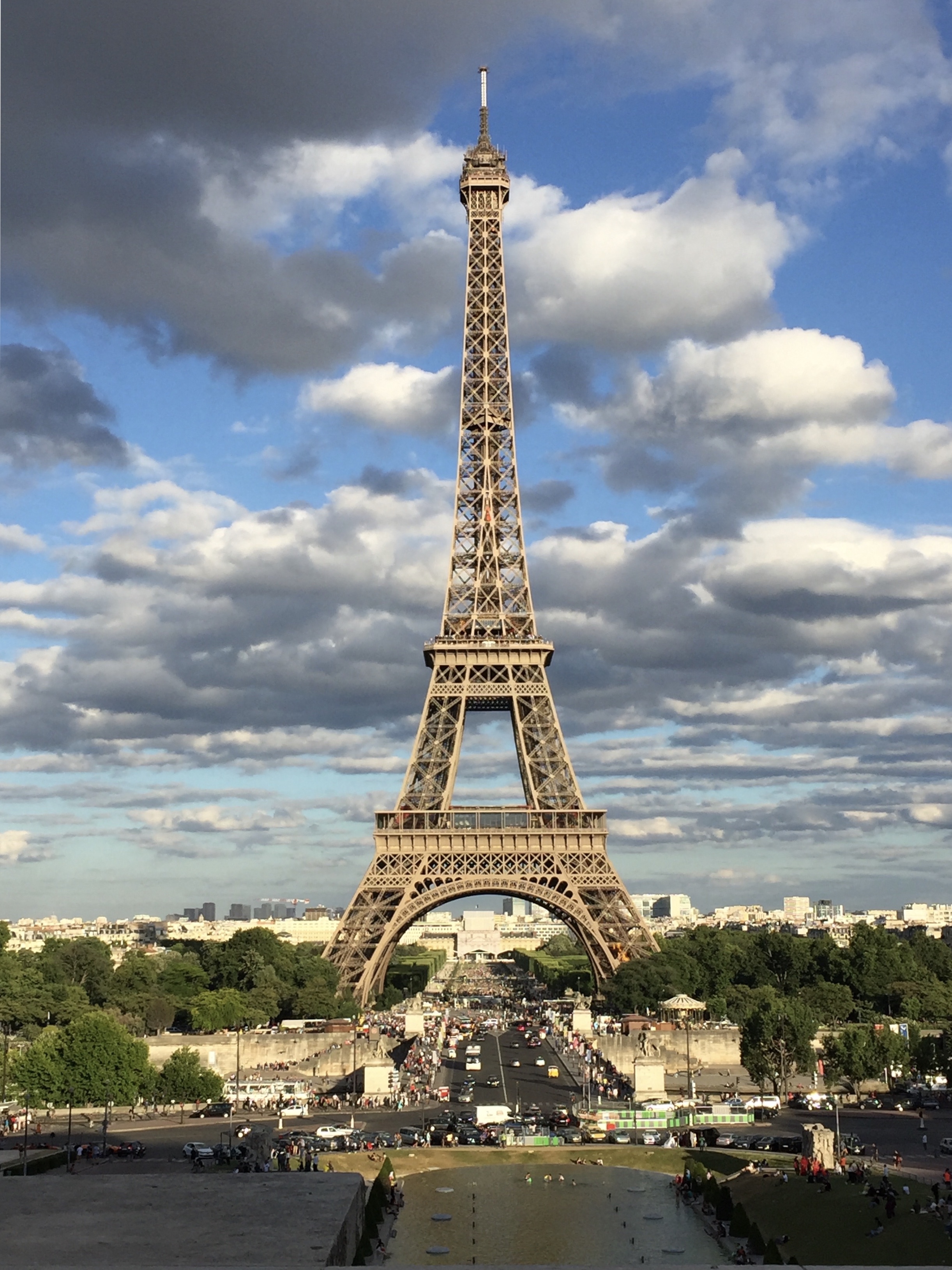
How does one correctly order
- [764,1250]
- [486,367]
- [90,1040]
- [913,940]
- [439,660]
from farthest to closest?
[913,940], [486,367], [439,660], [90,1040], [764,1250]

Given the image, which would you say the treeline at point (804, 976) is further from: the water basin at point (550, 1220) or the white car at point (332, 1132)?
the white car at point (332, 1132)

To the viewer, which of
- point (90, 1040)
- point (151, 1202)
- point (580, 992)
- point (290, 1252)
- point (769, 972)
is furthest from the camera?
point (580, 992)

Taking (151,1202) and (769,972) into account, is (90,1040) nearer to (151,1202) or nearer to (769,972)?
(151,1202)

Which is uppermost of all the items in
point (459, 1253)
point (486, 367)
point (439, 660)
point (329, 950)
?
point (486, 367)

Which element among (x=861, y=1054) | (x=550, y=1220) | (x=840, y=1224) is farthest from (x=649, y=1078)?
(x=840, y=1224)

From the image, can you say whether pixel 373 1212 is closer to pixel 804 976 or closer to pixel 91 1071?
pixel 91 1071

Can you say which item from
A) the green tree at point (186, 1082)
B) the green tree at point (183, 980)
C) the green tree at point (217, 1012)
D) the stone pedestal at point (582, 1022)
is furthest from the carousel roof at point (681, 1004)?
the green tree at point (183, 980)

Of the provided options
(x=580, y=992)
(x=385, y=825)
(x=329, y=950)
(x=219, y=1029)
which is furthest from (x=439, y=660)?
(x=580, y=992)

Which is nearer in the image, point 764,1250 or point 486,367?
point 764,1250
